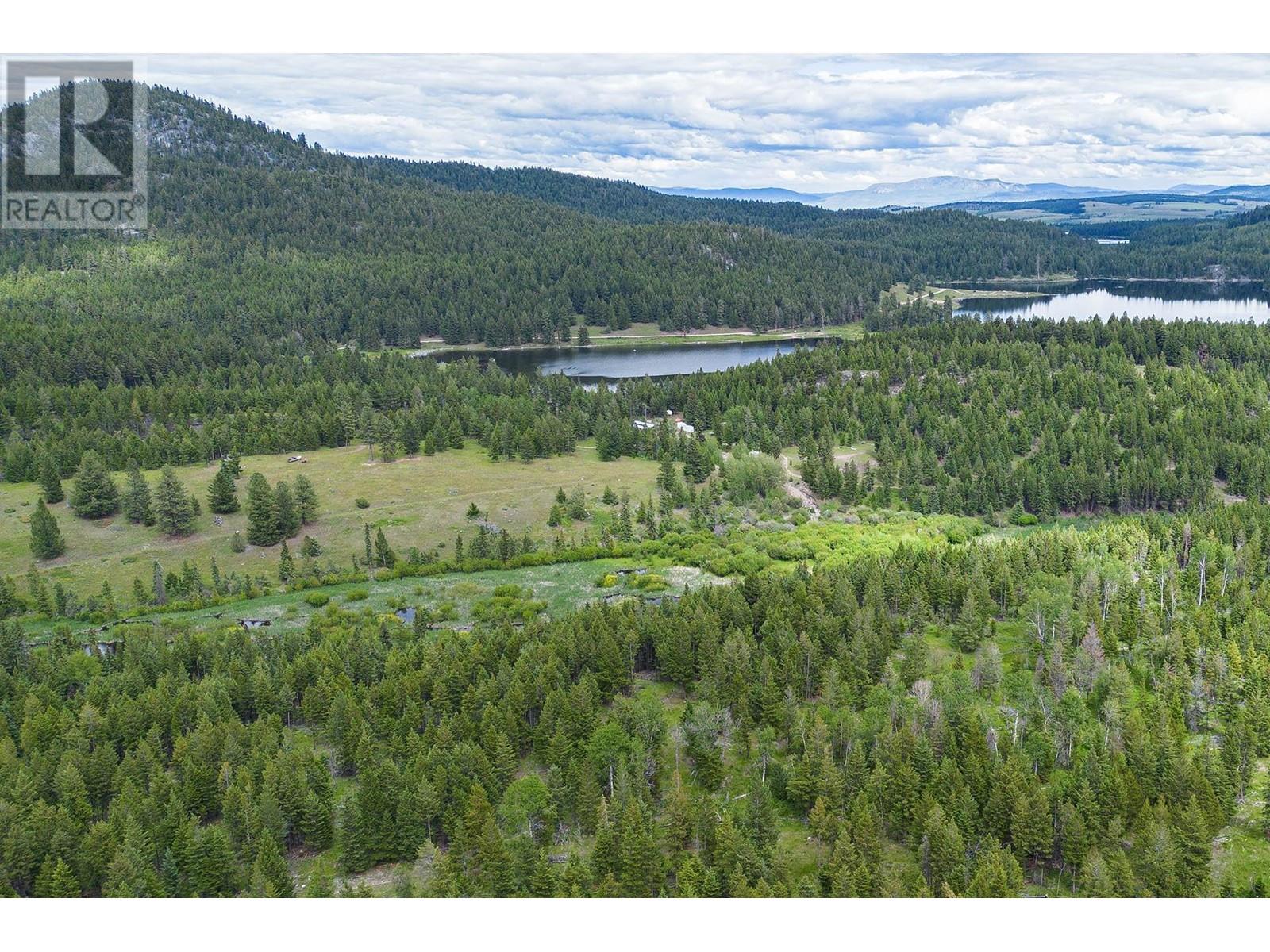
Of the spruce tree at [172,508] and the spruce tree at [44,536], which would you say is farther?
the spruce tree at [172,508]

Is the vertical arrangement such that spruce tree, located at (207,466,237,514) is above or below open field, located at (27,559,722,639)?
above

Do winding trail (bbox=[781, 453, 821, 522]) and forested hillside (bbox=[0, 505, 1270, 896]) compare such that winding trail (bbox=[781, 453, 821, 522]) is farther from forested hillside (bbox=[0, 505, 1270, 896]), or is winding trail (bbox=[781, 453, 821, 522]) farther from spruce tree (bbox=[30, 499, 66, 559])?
spruce tree (bbox=[30, 499, 66, 559])

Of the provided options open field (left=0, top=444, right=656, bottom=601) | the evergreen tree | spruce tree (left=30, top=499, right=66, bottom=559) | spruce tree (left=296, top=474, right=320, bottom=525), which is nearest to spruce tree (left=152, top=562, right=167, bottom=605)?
open field (left=0, top=444, right=656, bottom=601)

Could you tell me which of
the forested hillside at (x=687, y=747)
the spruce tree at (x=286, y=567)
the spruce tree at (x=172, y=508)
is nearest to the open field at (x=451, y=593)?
the spruce tree at (x=286, y=567)

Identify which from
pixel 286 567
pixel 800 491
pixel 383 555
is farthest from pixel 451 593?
pixel 800 491

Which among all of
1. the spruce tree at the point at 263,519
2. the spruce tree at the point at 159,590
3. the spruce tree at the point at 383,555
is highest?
the spruce tree at the point at 263,519

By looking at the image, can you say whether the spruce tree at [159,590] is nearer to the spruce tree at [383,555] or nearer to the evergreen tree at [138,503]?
the evergreen tree at [138,503]

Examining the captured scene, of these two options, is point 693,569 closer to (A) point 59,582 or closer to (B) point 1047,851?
(B) point 1047,851
